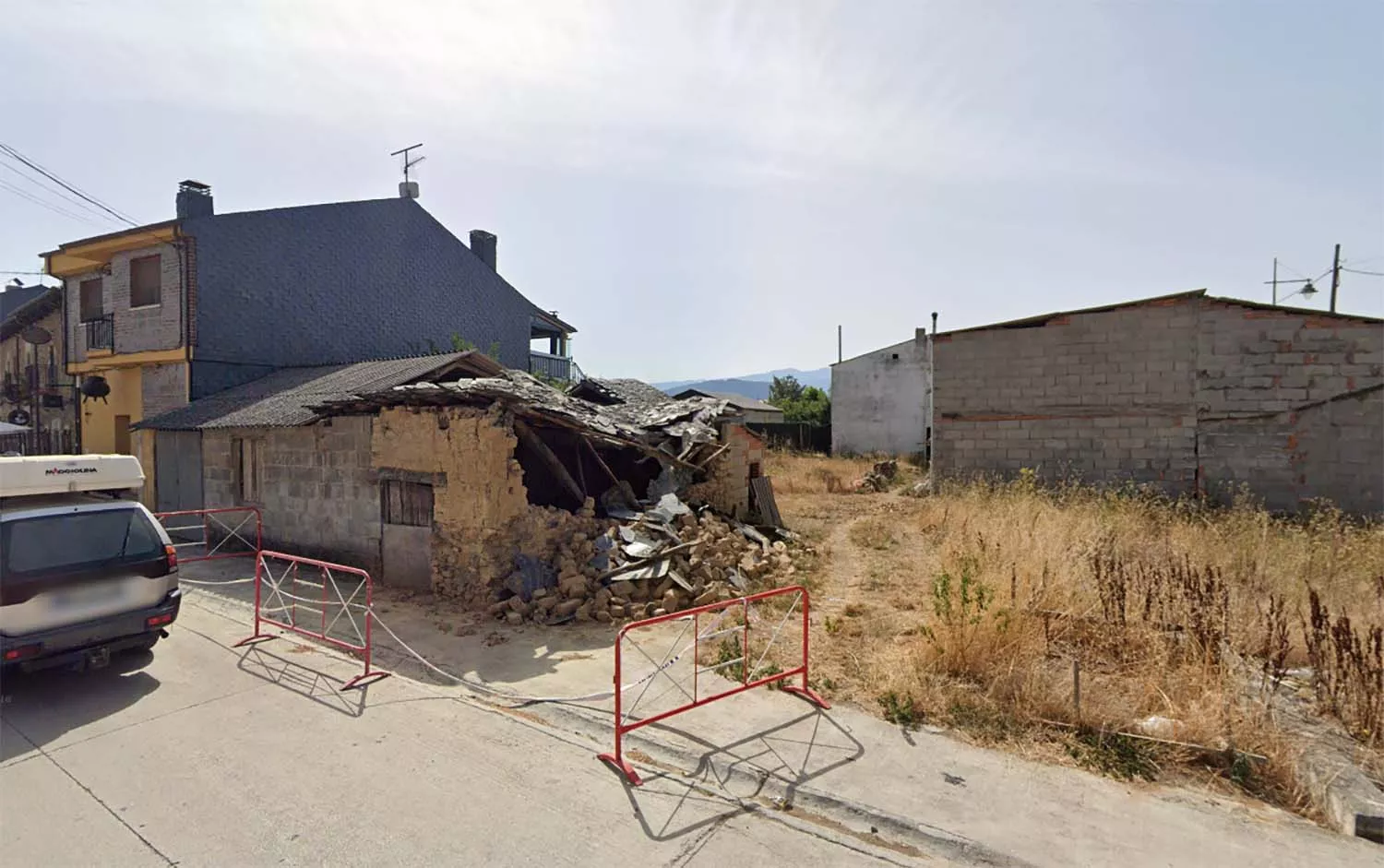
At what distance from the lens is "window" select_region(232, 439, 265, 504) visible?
12.4m

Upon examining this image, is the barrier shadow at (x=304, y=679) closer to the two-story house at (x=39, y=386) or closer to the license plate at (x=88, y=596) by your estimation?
the license plate at (x=88, y=596)

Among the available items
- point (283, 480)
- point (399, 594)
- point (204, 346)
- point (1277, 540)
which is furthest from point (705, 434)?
point (204, 346)

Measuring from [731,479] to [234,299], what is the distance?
13115mm

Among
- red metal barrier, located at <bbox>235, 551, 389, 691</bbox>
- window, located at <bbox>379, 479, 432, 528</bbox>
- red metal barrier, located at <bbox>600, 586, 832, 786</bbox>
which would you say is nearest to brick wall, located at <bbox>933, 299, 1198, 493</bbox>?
red metal barrier, located at <bbox>600, 586, 832, 786</bbox>

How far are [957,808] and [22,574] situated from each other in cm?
725

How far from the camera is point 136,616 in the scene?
6.18 m

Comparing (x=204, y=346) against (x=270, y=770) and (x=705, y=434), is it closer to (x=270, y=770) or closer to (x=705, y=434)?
(x=705, y=434)

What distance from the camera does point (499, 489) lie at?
8727mm

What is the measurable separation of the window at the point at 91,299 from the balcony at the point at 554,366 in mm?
12172

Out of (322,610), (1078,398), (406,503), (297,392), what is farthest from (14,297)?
(1078,398)

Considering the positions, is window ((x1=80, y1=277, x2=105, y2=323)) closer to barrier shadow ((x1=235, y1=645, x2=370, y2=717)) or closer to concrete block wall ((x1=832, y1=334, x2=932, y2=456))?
barrier shadow ((x1=235, y1=645, x2=370, y2=717))

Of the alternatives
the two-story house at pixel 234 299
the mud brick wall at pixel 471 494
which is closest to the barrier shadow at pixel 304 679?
the mud brick wall at pixel 471 494

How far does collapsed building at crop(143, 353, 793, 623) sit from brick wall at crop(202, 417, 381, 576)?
30 millimetres

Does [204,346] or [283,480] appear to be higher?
[204,346]
